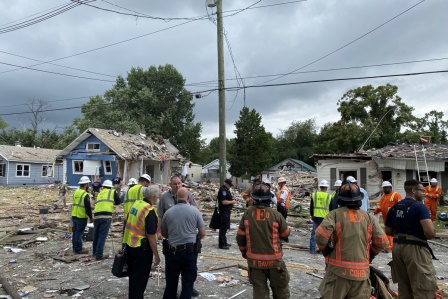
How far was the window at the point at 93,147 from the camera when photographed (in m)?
28.8

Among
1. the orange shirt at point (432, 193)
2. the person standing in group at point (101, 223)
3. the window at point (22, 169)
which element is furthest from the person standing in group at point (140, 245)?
the window at point (22, 169)

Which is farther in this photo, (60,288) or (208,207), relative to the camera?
(208,207)

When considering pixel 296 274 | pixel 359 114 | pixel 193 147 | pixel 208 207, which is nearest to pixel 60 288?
pixel 296 274

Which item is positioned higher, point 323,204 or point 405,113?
point 405,113

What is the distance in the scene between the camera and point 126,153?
2705cm

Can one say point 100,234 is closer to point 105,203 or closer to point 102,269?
point 105,203

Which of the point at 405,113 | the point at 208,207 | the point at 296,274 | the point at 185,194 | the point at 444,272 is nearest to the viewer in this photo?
the point at 185,194

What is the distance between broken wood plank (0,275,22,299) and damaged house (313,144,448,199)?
18.2m

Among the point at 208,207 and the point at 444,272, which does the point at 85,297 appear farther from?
the point at 208,207

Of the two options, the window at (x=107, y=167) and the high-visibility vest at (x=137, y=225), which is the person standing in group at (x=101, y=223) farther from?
the window at (x=107, y=167)

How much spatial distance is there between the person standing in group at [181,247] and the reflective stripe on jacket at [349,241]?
6.03 ft

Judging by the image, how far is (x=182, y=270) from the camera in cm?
494

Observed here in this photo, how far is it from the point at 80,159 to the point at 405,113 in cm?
3269

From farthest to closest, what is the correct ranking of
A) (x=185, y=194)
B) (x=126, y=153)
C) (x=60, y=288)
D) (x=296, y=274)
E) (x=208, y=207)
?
1. (x=126, y=153)
2. (x=208, y=207)
3. (x=296, y=274)
4. (x=60, y=288)
5. (x=185, y=194)
